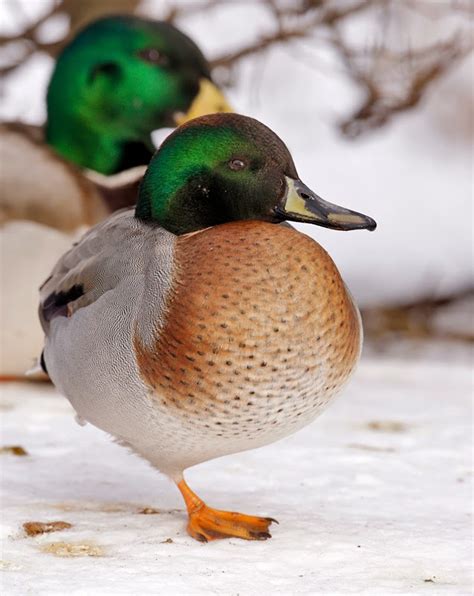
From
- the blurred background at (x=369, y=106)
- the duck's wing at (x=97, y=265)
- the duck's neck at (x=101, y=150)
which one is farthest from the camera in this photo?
the blurred background at (x=369, y=106)

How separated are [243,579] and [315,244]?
671mm

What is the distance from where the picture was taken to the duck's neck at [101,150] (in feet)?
14.6

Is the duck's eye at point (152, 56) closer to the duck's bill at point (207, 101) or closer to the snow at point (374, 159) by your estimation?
the duck's bill at point (207, 101)

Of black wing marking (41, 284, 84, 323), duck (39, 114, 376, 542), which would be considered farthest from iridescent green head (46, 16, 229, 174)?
duck (39, 114, 376, 542)

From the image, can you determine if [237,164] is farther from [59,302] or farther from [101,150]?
[101,150]

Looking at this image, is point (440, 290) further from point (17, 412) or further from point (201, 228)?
point (201, 228)

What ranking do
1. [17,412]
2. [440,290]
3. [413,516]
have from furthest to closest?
[440,290], [17,412], [413,516]

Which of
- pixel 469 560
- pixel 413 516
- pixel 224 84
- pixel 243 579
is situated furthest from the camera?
pixel 224 84

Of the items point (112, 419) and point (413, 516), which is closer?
point (112, 419)

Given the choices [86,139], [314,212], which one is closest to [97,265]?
[314,212]

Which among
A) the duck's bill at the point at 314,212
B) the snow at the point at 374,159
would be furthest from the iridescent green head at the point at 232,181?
the snow at the point at 374,159

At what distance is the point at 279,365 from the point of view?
2.29 metres

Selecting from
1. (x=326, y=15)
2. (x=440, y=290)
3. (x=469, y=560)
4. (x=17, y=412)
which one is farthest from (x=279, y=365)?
(x=440, y=290)

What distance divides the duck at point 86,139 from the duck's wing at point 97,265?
48.8 inches
